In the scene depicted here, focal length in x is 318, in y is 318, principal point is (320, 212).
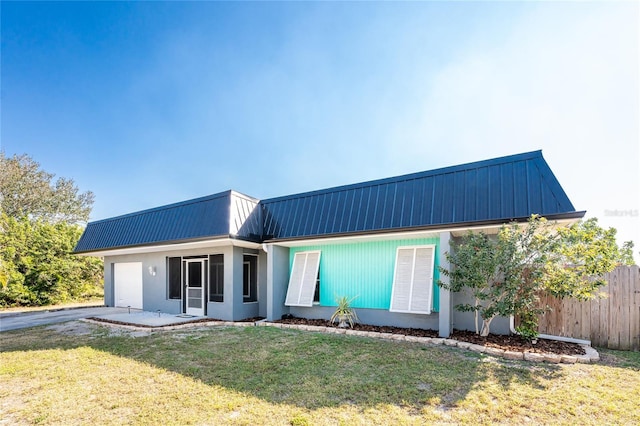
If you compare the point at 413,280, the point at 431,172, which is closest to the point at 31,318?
the point at 413,280

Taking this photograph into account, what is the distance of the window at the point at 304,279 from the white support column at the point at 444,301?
358 centimetres

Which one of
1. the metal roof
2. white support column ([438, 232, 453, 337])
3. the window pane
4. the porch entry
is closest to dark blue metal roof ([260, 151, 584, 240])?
the metal roof

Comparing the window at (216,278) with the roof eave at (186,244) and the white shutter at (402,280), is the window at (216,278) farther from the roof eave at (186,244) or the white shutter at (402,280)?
the white shutter at (402,280)

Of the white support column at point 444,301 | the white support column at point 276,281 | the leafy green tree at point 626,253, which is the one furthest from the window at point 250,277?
the leafy green tree at point 626,253

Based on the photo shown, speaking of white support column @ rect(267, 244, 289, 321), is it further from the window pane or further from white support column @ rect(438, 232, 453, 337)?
white support column @ rect(438, 232, 453, 337)

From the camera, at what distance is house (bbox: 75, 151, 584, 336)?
721 centimetres

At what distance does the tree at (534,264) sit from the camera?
6.16 metres

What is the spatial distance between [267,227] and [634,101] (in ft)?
34.1

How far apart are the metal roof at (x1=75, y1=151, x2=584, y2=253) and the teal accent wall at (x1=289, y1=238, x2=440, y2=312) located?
759 mm

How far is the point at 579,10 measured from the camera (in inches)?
296

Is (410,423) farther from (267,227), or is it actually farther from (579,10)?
(579,10)

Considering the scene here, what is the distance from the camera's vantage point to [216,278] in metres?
10.8

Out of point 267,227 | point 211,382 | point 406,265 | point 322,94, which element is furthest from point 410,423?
point 322,94

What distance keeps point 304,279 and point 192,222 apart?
413cm
